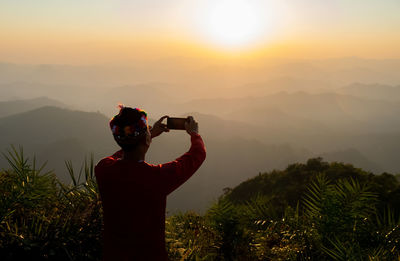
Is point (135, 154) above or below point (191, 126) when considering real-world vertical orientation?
below

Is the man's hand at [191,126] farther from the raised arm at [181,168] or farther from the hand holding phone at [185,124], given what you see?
the raised arm at [181,168]

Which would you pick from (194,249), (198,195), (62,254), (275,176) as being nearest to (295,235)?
(194,249)

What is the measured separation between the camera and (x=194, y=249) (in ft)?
13.0

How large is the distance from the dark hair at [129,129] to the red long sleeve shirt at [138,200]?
0.15m

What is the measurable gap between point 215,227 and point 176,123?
9.88ft

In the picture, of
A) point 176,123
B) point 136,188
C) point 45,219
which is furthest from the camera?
point 45,219

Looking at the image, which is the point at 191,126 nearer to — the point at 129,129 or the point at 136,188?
the point at 129,129

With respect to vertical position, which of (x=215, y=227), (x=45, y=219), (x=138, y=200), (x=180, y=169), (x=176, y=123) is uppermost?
(x=176, y=123)

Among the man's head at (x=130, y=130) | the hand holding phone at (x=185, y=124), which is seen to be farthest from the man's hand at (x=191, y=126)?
the man's head at (x=130, y=130)

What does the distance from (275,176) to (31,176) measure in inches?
822

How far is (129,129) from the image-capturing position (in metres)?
2.01

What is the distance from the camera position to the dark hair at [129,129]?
201cm

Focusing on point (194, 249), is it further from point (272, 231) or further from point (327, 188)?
point (327, 188)

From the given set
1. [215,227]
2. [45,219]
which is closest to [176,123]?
[45,219]
